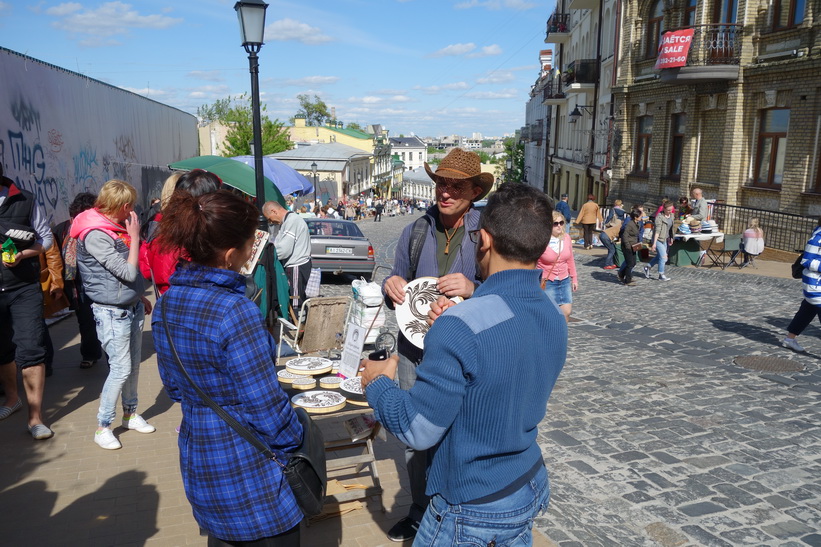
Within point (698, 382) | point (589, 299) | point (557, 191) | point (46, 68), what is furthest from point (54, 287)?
point (557, 191)

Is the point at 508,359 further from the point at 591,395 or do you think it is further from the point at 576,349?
the point at 576,349

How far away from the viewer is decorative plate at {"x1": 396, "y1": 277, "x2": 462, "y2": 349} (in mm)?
3406

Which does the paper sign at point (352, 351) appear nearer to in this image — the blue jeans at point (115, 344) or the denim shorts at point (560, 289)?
the blue jeans at point (115, 344)

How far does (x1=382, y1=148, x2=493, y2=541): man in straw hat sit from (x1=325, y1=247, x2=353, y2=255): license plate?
1096cm

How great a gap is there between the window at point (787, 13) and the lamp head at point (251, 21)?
47.9 feet

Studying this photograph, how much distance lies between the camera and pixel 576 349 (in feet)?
28.3

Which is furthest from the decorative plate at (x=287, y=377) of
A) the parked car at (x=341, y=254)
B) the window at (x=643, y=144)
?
the window at (x=643, y=144)

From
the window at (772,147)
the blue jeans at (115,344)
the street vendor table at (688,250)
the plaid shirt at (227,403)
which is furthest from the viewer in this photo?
the window at (772,147)

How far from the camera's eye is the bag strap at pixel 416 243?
3.68m

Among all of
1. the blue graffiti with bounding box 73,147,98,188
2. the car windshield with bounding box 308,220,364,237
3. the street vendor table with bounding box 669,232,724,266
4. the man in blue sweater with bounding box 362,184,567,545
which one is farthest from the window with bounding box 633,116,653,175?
the man in blue sweater with bounding box 362,184,567,545

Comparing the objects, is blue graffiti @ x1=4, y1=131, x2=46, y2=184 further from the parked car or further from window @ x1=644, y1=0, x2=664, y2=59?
window @ x1=644, y1=0, x2=664, y2=59

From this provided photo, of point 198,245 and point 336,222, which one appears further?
point 336,222

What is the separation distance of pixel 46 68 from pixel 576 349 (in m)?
8.94

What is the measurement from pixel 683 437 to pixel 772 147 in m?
14.9
